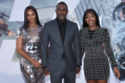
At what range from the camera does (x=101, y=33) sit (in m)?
2.25

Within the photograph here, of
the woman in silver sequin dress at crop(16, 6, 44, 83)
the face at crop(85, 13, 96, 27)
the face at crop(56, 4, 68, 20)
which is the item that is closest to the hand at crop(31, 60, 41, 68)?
the woman in silver sequin dress at crop(16, 6, 44, 83)

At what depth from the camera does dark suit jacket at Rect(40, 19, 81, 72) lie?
220cm

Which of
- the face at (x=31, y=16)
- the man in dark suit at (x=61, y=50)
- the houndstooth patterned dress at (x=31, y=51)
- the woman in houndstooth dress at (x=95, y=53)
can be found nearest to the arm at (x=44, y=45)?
the man in dark suit at (x=61, y=50)

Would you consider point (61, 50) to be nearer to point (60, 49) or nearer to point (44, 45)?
point (60, 49)

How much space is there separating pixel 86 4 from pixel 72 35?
92cm

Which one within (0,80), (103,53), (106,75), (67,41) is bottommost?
(0,80)

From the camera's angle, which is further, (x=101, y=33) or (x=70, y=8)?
(x=70, y=8)

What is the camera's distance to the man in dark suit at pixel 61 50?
2.20 m

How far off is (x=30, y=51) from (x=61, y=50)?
372 millimetres

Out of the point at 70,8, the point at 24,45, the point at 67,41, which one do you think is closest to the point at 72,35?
the point at 67,41

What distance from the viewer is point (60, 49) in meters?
2.19

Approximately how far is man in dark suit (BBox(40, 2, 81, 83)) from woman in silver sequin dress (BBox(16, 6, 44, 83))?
12 centimetres

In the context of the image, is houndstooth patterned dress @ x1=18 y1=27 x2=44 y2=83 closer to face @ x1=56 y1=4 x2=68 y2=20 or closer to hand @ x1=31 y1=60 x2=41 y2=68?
hand @ x1=31 y1=60 x2=41 y2=68

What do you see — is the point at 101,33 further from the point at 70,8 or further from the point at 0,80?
the point at 0,80
